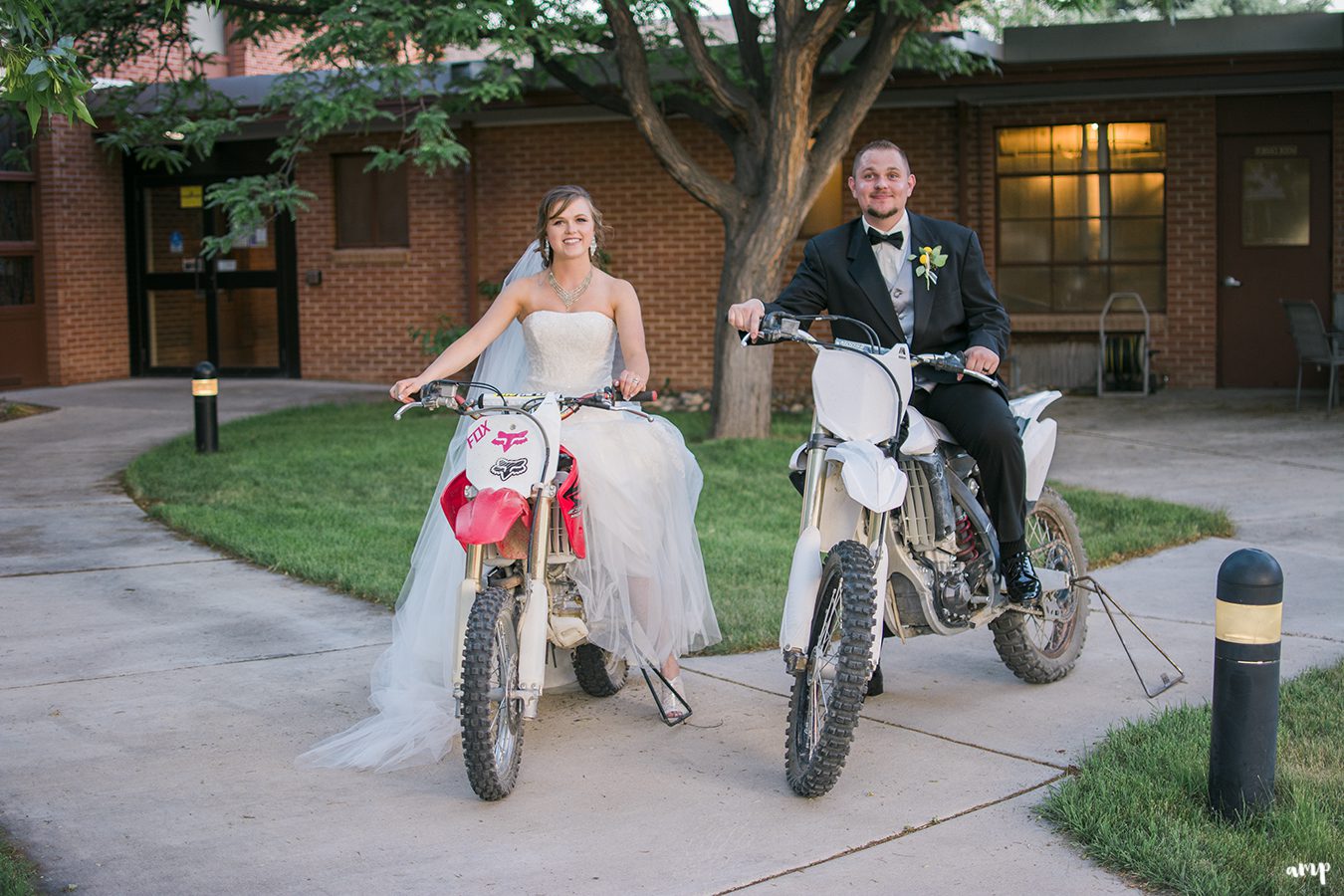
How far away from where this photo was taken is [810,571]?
4.62 m

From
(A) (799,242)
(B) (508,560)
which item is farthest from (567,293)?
(A) (799,242)

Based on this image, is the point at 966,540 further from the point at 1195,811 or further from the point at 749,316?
the point at 1195,811

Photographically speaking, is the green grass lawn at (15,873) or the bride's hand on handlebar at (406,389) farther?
the bride's hand on handlebar at (406,389)

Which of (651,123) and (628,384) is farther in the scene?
(651,123)

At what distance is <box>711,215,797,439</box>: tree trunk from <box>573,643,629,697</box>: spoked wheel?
707 centimetres

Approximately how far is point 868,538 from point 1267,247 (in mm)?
12974

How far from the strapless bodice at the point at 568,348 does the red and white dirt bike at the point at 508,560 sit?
0.36m

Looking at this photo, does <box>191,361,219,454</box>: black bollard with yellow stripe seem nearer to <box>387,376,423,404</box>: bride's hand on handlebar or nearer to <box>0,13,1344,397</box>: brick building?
<box>0,13,1344,397</box>: brick building

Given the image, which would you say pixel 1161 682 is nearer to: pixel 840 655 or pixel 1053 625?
pixel 1053 625

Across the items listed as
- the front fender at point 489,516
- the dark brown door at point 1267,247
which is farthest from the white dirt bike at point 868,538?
the dark brown door at point 1267,247

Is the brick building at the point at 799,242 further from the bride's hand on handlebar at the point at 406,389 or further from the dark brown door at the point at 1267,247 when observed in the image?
the bride's hand on handlebar at the point at 406,389

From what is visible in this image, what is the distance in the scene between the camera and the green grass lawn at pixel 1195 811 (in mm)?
3789

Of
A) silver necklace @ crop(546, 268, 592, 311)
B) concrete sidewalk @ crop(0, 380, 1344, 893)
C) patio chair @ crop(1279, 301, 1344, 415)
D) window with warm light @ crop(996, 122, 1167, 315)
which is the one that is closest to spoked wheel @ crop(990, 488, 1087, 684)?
concrete sidewalk @ crop(0, 380, 1344, 893)

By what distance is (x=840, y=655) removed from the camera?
4.37 m
